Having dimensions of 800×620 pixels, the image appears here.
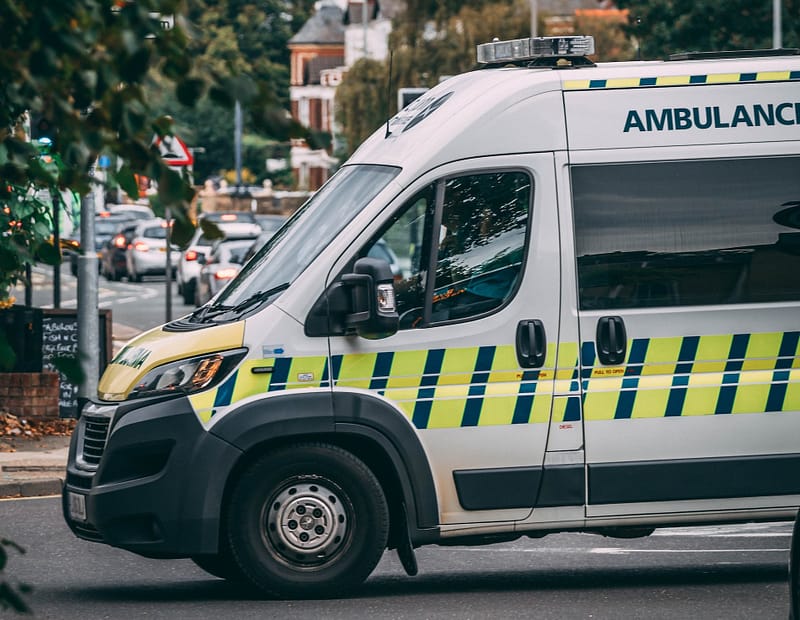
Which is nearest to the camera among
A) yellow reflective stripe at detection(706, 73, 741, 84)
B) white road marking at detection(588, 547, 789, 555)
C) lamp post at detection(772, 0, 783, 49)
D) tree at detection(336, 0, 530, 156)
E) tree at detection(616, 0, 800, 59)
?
yellow reflective stripe at detection(706, 73, 741, 84)

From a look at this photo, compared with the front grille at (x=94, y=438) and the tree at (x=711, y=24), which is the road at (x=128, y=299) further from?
the front grille at (x=94, y=438)

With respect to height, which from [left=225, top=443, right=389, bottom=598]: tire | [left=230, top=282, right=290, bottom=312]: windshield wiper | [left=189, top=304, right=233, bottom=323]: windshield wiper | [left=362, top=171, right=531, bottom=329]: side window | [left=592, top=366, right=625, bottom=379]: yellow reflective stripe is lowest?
[left=225, top=443, right=389, bottom=598]: tire

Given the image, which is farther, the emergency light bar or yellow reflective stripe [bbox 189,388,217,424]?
the emergency light bar

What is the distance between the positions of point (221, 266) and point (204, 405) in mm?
25073

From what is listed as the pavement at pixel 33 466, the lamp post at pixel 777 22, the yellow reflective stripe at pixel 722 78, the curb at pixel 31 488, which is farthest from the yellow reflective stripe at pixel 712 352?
the lamp post at pixel 777 22

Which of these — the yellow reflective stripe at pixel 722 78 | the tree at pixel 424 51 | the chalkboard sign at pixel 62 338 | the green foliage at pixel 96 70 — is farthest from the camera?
the tree at pixel 424 51

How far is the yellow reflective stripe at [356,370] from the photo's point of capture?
311 inches

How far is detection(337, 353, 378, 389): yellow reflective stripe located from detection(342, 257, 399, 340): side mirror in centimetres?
12

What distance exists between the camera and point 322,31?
4688 inches

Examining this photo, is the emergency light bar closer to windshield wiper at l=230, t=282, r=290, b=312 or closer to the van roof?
the van roof

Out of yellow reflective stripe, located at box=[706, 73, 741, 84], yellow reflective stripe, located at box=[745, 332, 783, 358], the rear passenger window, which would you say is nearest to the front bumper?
the rear passenger window

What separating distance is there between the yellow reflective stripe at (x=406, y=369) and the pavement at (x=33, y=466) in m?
4.74

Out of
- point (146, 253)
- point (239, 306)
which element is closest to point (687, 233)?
point (239, 306)

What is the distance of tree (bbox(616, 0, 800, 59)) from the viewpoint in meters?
43.4
